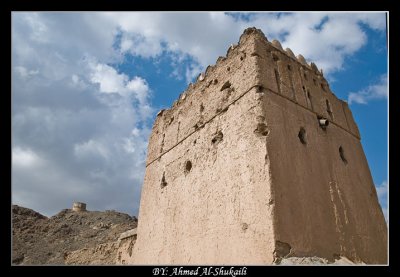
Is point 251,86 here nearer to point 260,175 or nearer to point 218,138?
point 218,138

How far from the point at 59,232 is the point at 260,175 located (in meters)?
19.7

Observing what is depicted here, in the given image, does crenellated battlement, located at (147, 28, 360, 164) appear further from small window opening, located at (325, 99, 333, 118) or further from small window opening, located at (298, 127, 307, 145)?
small window opening, located at (298, 127, 307, 145)

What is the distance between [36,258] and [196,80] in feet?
49.1

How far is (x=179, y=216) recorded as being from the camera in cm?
852

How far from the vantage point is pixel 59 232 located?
74.1 ft

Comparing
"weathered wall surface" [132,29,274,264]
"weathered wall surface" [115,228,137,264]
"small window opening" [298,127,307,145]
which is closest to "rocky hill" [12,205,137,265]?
"weathered wall surface" [115,228,137,264]

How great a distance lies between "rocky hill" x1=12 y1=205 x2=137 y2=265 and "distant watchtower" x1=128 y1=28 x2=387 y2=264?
383 inches

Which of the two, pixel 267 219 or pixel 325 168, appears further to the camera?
pixel 325 168

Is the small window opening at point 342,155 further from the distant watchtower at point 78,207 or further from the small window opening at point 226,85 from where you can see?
the distant watchtower at point 78,207

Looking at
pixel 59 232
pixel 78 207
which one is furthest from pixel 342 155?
pixel 78 207

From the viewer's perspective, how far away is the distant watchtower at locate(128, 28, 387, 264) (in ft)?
20.8

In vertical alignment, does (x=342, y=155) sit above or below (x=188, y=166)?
above

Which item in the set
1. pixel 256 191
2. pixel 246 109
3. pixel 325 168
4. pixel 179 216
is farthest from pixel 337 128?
pixel 179 216
